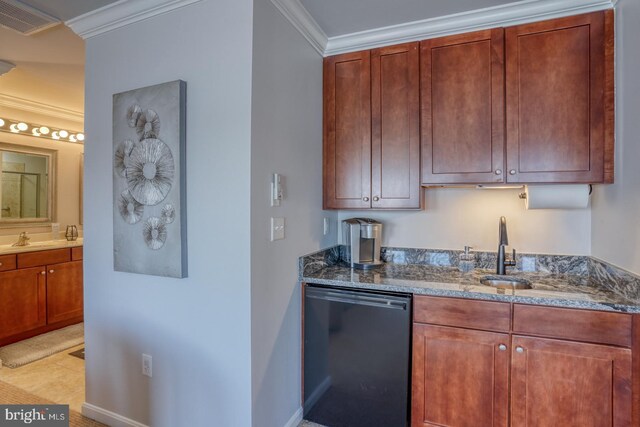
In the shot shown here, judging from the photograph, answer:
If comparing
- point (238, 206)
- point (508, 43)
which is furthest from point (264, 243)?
point (508, 43)

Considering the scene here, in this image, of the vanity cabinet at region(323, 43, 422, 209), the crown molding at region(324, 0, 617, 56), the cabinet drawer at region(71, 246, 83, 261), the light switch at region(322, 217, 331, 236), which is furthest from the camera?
the cabinet drawer at region(71, 246, 83, 261)

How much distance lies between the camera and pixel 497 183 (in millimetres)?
1989

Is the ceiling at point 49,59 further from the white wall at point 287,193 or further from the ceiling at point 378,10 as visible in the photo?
the ceiling at point 378,10

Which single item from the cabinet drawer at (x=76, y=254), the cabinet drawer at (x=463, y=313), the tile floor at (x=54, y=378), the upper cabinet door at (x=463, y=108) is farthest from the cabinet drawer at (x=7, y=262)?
the upper cabinet door at (x=463, y=108)

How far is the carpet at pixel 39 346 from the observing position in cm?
286

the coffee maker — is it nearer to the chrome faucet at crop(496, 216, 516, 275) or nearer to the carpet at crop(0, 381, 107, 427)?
the chrome faucet at crop(496, 216, 516, 275)

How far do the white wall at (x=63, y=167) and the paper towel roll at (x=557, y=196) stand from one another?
477 cm

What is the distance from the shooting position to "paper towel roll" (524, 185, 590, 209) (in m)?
1.94

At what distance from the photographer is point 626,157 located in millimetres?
1654

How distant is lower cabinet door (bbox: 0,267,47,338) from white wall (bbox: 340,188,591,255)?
327 centimetres

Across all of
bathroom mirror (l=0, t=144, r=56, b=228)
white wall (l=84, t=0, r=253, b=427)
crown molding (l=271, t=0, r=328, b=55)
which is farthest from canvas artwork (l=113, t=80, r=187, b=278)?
bathroom mirror (l=0, t=144, r=56, b=228)

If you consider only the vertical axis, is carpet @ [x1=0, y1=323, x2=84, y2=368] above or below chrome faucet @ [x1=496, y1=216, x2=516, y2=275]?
below

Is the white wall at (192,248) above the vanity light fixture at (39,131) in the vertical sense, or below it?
below

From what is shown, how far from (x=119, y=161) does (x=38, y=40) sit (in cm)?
122
